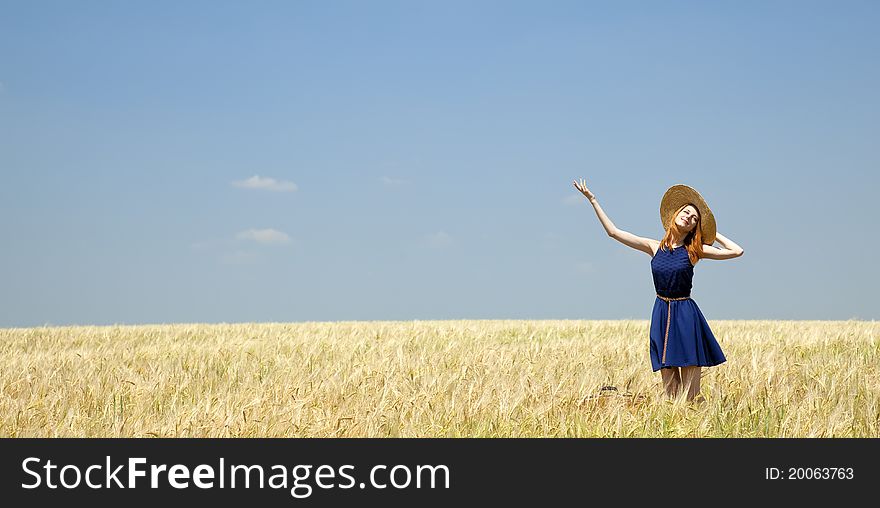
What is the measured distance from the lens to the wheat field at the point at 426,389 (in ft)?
17.5

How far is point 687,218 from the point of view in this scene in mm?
6688

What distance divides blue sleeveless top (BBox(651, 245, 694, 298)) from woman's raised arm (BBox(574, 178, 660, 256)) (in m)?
0.14

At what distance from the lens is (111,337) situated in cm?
1346

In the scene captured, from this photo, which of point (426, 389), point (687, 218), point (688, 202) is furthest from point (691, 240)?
point (426, 389)

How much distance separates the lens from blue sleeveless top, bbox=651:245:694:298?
21.8ft

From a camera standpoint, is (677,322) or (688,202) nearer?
(677,322)

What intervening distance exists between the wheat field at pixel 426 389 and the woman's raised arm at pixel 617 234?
1.42m

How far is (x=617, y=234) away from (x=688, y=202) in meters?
0.73

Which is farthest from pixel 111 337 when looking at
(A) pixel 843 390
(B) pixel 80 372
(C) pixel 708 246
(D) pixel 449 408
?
(A) pixel 843 390

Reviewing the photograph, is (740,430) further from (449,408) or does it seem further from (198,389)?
(198,389)

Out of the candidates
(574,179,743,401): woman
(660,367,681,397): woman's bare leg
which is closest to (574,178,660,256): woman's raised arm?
(574,179,743,401): woman

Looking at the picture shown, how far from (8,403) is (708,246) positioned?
22.4 feet

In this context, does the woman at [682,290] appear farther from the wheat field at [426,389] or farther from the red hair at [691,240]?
the wheat field at [426,389]

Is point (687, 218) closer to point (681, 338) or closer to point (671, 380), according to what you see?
point (681, 338)
